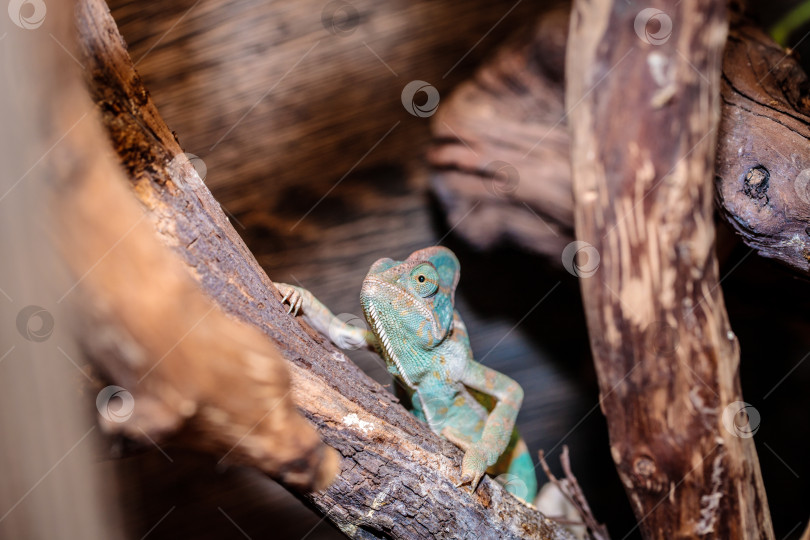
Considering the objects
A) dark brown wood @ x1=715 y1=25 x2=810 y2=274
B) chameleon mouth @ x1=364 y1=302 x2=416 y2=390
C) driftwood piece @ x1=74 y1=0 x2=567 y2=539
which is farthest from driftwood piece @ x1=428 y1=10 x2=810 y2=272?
driftwood piece @ x1=74 y1=0 x2=567 y2=539

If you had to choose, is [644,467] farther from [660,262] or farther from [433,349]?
[433,349]

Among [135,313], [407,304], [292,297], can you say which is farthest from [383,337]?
[135,313]

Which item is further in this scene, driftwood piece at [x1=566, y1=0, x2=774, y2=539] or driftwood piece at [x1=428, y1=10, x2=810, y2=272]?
driftwood piece at [x1=428, y1=10, x2=810, y2=272]

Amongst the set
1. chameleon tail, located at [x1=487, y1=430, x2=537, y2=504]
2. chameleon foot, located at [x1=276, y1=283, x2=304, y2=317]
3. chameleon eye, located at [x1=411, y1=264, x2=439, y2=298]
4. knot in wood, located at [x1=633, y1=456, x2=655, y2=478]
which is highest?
knot in wood, located at [x1=633, y1=456, x2=655, y2=478]

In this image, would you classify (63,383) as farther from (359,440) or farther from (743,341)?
(743,341)

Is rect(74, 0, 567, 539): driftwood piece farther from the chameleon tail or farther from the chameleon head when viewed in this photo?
the chameleon tail

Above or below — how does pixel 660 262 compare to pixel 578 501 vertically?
above

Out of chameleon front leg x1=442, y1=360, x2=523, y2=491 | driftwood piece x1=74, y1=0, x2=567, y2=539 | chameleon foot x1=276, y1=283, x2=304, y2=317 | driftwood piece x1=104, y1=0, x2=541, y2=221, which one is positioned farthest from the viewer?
driftwood piece x1=104, y1=0, x2=541, y2=221

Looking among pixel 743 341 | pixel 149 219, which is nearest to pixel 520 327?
pixel 743 341
